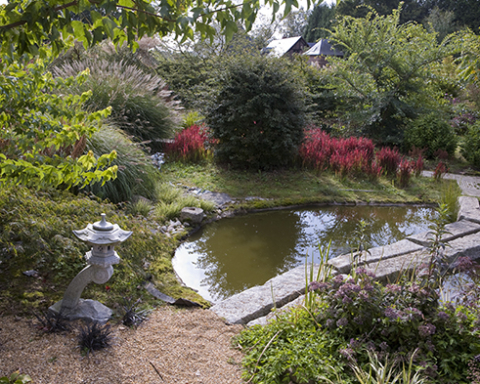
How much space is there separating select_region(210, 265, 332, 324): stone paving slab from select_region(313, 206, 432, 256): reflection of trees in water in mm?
1235

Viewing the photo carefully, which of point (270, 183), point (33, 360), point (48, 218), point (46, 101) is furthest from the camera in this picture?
point (270, 183)

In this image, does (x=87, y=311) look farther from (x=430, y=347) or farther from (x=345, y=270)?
(x=345, y=270)

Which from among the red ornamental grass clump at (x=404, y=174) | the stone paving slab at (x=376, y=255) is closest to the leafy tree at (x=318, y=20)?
the red ornamental grass clump at (x=404, y=174)

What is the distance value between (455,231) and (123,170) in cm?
423

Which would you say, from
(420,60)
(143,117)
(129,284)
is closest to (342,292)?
(129,284)

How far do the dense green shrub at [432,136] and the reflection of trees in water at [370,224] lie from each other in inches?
146

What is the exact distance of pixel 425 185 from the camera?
723cm

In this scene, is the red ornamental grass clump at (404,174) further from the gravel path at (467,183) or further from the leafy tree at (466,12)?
the leafy tree at (466,12)

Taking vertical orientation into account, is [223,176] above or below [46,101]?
below

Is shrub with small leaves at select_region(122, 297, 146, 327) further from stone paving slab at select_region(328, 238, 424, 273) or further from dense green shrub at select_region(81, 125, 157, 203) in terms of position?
dense green shrub at select_region(81, 125, 157, 203)

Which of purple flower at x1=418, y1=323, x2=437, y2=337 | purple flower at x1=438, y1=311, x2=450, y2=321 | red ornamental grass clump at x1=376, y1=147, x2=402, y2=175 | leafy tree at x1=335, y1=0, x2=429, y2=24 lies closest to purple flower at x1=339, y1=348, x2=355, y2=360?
purple flower at x1=418, y1=323, x2=437, y2=337

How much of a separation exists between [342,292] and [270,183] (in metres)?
4.46

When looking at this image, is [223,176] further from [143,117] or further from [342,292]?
[342,292]

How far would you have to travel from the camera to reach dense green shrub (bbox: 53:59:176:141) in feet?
21.4
